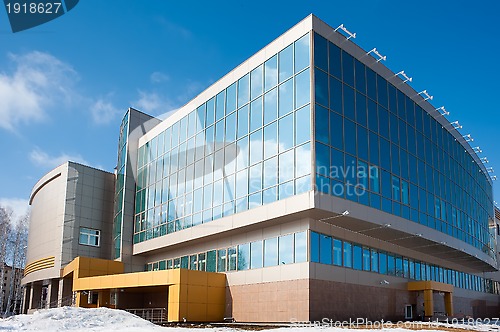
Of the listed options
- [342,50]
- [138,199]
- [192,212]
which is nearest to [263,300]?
[192,212]

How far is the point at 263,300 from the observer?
31234 mm

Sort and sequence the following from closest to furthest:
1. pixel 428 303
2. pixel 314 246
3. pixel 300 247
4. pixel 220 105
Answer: pixel 314 246, pixel 300 247, pixel 428 303, pixel 220 105

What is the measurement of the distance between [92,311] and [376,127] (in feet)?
68.4

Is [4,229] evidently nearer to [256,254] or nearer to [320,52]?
[256,254]

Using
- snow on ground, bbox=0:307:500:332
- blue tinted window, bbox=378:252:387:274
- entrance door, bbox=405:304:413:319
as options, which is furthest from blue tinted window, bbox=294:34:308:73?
entrance door, bbox=405:304:413:319

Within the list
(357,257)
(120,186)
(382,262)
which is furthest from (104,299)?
(382,262)

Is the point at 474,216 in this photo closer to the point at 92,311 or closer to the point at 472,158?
the point at 472,158

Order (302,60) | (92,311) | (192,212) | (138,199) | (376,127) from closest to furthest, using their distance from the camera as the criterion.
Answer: (92,311) < (302,60) < (376,127) < (192,212) < (138,199)

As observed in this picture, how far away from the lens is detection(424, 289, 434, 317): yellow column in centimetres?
3666

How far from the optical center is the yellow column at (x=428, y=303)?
36656 millimetres

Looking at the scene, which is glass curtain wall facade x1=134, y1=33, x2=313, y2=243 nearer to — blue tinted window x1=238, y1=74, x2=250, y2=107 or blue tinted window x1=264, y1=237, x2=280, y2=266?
blue tinted window x1=238, y1=74, x2=250, y2=107

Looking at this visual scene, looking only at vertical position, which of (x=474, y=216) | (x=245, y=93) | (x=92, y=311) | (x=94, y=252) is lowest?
(x=92, y=311)

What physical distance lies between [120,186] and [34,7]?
76.2ft

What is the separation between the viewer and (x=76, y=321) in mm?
22969
